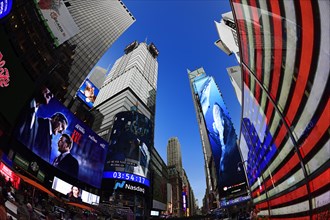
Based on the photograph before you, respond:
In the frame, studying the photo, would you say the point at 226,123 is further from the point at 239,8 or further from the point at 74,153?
the point at 239,8

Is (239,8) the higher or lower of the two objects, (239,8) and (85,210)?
the higher

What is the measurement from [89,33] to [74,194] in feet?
159

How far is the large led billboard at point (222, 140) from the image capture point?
64562 mm

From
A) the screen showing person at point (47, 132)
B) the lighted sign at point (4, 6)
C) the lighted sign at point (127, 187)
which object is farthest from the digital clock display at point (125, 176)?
the lighted sign at point (4, 6)

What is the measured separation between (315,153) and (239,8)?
2.71m

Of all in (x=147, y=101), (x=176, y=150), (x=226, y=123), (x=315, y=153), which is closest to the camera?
(x=315, y=153)

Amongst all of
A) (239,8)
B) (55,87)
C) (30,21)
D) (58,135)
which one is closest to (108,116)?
(55,87)

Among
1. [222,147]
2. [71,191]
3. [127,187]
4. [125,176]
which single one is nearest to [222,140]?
[222,147]

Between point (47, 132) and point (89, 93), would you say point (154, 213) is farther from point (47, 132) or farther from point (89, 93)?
point (47, 132)

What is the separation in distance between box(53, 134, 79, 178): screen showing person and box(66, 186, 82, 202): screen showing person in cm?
227

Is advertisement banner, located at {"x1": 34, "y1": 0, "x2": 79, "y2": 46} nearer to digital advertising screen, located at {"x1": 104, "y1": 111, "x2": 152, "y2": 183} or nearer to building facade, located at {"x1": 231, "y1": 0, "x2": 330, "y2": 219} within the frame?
building facade, located at {"x1": 231, "y1": 0, "x2": 330, "y2": 219}

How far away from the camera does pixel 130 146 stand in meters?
58.0

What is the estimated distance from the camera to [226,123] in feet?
229

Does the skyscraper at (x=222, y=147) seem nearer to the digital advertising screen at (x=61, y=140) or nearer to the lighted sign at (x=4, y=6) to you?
the digital advertising screen at (x=61, y=140)
